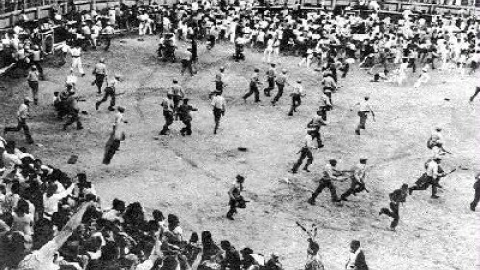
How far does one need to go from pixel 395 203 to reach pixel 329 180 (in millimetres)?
1915

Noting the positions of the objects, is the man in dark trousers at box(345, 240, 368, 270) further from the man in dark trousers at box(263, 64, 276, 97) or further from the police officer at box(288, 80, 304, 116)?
the man in dark trousers at box(263, 64, 276, 97)

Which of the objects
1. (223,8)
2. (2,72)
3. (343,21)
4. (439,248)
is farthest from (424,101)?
(2,72)

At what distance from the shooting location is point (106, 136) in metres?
20.4

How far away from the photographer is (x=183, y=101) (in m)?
20.5

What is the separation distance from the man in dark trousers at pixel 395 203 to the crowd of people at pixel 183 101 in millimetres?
31

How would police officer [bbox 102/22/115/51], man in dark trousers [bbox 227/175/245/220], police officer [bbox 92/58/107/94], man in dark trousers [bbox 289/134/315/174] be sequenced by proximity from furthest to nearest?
police officer [bbox 102/22/115/51]
police officer [bbox 92/58/107/94]
man in dark trousers [bbox 289/134/315/174]
man in dark trousers [bbox 227/175/245/220]

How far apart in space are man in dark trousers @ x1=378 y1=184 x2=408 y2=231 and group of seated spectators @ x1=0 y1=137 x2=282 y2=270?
4.76m

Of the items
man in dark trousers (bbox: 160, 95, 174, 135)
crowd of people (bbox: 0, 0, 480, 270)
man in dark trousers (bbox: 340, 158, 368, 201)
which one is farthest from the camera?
man in dark trousers (bbox: 160, 95, 174, 135)

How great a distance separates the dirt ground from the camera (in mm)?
14938

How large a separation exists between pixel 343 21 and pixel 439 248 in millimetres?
22292

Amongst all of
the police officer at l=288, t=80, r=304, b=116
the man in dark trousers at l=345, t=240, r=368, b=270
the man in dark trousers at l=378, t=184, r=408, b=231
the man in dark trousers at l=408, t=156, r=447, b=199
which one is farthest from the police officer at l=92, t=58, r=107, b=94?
the man in dark trousers at l=345, t=240, r=368, b=270

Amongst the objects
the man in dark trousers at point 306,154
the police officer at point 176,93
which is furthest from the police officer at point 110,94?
the man in dark trousers at point 306,154

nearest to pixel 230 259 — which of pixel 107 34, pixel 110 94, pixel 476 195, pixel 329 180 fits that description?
pixel 329 180

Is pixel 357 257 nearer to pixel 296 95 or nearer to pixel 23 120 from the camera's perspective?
pixel 23 120
